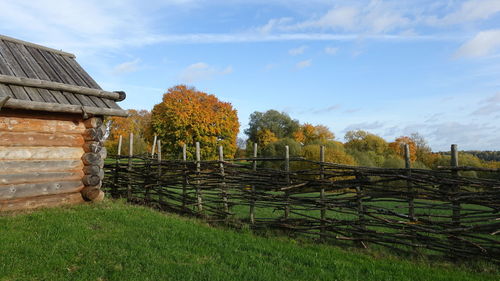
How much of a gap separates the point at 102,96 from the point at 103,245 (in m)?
4.06

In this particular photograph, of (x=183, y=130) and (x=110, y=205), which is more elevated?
(x=183, y=130)

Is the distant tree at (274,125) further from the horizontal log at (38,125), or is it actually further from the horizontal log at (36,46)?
the horizontal log at (38,125)

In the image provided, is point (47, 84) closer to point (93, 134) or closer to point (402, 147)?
point (93, 134)

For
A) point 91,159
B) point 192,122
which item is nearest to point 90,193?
point 91,159

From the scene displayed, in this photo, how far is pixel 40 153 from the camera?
7.03 metres

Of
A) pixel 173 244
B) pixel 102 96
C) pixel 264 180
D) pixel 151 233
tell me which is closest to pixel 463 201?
pixel 264 180

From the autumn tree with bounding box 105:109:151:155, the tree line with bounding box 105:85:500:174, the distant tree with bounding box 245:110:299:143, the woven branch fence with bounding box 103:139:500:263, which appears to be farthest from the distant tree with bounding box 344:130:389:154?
the woven branch fence with bounding box 103:139:500:263

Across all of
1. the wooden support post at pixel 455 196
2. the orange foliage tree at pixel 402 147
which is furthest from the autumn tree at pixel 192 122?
the wooden support post at pixel 455 196

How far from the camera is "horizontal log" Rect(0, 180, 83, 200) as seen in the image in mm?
6496

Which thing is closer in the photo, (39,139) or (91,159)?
(39,139)

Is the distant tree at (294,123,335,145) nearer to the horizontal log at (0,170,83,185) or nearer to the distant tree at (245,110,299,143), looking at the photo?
the distant tree at (245,110,299,143)

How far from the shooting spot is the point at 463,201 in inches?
204

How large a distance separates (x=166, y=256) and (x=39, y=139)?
4120 millimetres

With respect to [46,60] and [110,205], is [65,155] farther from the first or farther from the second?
[46,60]
